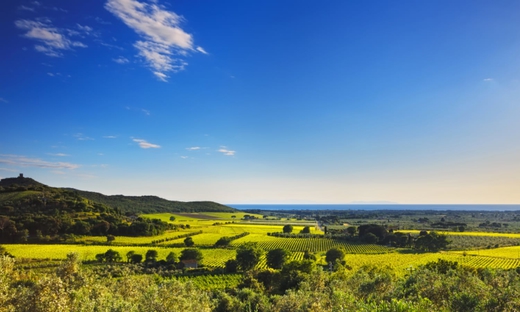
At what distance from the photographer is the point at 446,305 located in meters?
28.4

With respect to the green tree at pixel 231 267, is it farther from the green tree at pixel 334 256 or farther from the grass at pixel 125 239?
the grass at pixel 125 239

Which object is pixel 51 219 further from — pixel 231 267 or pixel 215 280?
pixel 215 280

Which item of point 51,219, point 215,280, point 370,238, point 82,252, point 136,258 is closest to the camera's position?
point 215,280

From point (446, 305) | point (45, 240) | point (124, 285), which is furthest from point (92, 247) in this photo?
point (446, 305)

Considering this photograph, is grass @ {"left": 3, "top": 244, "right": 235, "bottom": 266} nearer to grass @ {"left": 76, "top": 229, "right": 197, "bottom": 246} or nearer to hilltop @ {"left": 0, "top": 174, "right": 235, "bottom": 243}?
grass @ {"left": 76, "top": 229, "right": 197, "bottom": 246}

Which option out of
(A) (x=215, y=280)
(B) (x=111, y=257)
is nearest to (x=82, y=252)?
(B) (x=111, y=257)

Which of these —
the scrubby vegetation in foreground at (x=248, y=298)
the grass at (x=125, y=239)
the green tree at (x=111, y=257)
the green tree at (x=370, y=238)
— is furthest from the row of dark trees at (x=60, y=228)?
the green tree at (x=370, y=238)

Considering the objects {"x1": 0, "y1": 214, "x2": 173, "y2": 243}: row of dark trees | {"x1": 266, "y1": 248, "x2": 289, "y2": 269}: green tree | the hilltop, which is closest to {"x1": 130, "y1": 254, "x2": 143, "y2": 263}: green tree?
{"x1": 266, "y1": 248, "x2": 289, "y2": 269}: green tree

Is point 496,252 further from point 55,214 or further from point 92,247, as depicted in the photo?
point 55,214

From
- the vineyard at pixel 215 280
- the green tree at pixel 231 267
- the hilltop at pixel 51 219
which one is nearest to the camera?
the vineyard at pixel 215 280

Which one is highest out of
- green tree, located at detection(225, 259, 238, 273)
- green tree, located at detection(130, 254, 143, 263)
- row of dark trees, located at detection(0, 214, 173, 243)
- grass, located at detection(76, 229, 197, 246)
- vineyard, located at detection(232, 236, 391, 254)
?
row of dark trees, located at detection(0, 214, 173, 243)

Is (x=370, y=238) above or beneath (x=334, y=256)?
beneath

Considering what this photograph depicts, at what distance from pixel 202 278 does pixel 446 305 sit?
53.2 metres

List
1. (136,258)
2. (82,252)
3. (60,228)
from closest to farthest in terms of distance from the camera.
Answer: (136,258) < (82,252) < (60,228)
